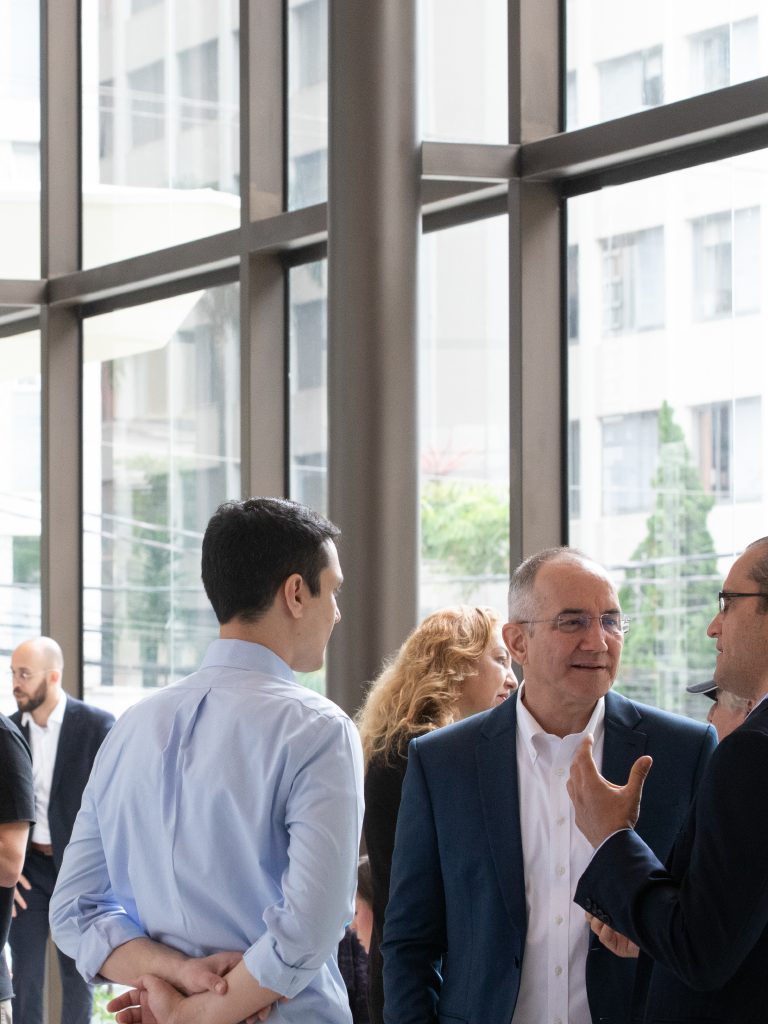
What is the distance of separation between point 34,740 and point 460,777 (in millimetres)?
3271

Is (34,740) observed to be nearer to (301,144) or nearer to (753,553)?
(301,144)

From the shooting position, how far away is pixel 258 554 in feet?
6.28

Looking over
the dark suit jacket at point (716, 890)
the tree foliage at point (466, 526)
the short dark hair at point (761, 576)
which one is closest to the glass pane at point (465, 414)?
the tree foliage at point (466, 526)

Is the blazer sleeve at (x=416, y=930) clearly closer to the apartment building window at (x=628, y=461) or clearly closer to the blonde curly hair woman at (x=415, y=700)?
the blonde curly hair woman at (x=415, y=700)

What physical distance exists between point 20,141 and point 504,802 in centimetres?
500

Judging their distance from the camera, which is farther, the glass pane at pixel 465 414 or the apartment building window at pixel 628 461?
the glass pane at pixel 465 414

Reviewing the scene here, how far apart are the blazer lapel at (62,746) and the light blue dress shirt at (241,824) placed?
300cm

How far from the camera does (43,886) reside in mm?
4785

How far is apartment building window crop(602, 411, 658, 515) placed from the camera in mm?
3746

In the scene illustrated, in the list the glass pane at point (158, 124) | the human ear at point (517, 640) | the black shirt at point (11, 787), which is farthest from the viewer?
the glass pane at point (158, 124)

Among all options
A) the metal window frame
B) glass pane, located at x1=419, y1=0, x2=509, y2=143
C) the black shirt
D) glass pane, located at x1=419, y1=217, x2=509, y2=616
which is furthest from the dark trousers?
glass pane, located at x1=419, y1=0, x2=509, y2=143

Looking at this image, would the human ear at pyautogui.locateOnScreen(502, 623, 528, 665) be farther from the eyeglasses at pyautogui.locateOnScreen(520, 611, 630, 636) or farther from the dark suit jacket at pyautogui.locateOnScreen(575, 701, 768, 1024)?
the dark suit jacket at pyautogui.locateOnScreen(575, 701, 768, 1024)

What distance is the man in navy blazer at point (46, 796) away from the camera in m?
4.79

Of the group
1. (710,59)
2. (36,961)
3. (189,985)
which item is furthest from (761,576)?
(36,961)
